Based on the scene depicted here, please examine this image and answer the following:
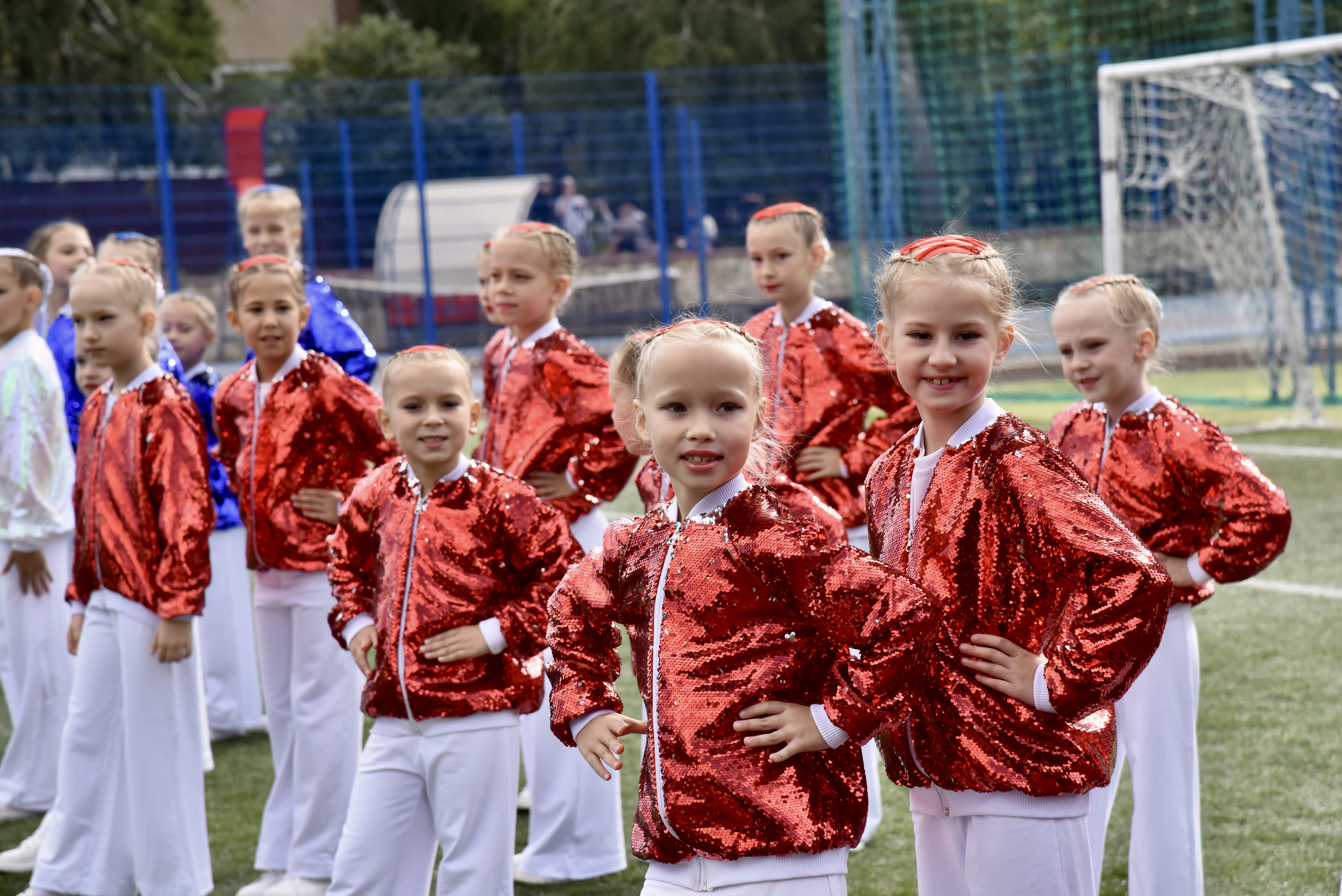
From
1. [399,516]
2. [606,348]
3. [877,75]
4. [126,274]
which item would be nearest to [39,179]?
[606,348]

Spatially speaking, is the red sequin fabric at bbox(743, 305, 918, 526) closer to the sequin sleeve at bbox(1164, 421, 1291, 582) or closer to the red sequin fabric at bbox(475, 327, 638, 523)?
the red sequin fabric at bbox(475, 327, 638, 523)

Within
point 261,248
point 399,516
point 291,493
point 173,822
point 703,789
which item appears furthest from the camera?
point 261,248

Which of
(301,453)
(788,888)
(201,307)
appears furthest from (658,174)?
(788,888)

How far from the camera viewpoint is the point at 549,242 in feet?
15.2

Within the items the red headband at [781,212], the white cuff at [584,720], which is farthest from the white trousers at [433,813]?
the red headband at [781,212]

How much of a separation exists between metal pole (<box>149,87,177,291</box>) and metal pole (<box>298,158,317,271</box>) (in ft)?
4.90

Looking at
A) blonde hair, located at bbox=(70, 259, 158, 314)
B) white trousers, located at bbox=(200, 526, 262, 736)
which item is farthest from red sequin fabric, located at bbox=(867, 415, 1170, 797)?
white trousers, located at bbox=(200, 526, 262, 736)

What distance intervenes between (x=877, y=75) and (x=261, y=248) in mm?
10184

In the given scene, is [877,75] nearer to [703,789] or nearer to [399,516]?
[399,516]

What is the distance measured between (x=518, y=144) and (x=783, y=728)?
1535 cm

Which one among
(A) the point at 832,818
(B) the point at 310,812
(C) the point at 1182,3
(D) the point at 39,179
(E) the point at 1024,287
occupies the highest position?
(C) the point at 1182,3

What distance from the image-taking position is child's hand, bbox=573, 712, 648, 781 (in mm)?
2576

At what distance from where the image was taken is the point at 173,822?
4125mm

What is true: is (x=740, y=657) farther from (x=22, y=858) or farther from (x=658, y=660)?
(x=22, y=858)
